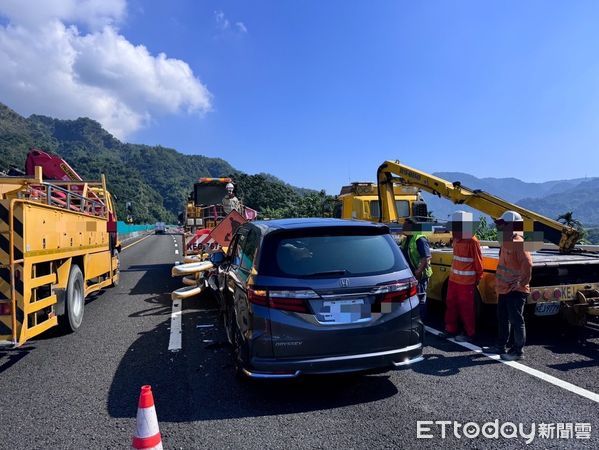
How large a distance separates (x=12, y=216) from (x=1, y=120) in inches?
7916

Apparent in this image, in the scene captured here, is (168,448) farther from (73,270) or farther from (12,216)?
(73,270)

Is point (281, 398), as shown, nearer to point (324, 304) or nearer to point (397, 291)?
point (324, 304)

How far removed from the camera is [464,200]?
852cm

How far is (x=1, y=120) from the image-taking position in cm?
16738

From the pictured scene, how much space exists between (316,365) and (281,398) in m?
0.61

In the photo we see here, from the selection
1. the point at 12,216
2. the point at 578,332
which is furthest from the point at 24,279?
the point at 578,332

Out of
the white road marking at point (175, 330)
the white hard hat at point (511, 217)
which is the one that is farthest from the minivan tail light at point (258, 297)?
the white hard hat at point (511, 217)

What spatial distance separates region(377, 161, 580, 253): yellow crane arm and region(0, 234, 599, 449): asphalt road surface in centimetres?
202

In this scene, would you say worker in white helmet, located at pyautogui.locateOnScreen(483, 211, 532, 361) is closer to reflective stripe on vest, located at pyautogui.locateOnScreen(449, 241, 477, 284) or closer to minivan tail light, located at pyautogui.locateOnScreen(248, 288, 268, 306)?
reflective stripe on vest, located at pyautogui.locateOnScreen(449, 241, 477, 284)

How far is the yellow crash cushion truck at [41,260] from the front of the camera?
485 centimetres

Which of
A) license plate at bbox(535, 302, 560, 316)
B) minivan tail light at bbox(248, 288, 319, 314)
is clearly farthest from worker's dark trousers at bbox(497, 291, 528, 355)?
minivan tail light at bbox(248, 288, 319, 314)

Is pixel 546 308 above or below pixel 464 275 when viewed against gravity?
below

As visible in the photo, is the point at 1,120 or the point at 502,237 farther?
the point at 1,120

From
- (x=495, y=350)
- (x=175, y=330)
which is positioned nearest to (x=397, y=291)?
(x=495, y=350)
